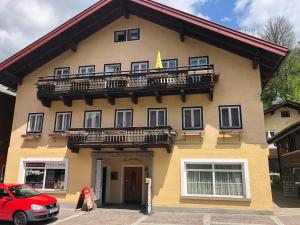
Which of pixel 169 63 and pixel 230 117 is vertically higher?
pixel 169 63

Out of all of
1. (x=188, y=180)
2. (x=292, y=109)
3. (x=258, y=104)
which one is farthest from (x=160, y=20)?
(x=292, y=109)

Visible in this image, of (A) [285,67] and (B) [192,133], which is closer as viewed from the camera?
(B) [192,133]

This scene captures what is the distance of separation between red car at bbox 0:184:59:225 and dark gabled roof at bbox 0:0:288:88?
10.5 meters

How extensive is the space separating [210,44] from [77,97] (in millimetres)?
9663

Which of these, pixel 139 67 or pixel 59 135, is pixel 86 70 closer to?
pixel 139 67

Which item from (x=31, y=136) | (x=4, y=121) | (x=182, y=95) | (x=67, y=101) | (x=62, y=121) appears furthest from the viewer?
(x=4, y=121)

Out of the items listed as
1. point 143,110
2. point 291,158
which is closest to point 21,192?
point 143,110

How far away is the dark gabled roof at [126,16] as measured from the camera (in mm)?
16938

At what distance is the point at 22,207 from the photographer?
12625mm

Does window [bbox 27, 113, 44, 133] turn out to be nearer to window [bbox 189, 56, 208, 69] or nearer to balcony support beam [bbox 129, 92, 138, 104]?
balcony support beam [bbox 129, 92, 138, 104]

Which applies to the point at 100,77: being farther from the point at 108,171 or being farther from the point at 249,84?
the point at 249,84

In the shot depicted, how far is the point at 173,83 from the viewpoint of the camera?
56.6ft

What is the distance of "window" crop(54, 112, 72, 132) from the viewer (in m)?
19.5

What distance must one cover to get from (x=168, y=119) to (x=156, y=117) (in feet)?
2.83
